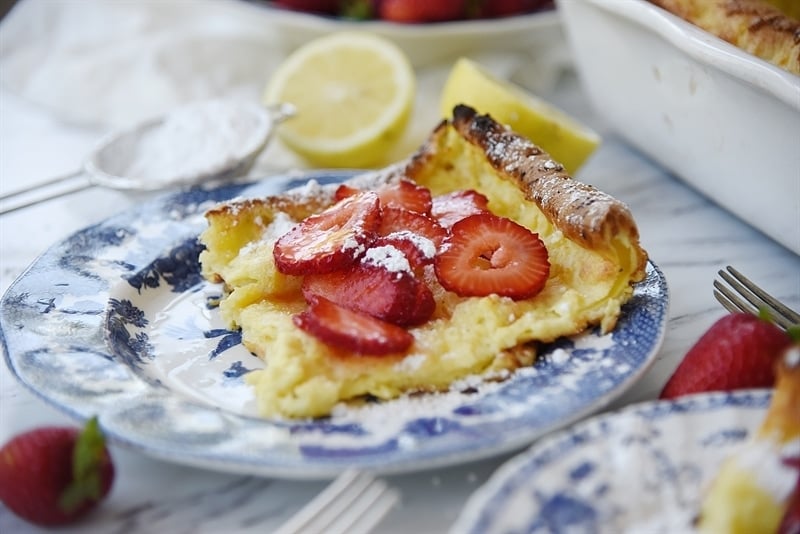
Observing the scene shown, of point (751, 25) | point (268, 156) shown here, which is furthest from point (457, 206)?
point (268, 156)

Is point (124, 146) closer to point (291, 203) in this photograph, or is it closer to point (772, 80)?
point (291, 203)

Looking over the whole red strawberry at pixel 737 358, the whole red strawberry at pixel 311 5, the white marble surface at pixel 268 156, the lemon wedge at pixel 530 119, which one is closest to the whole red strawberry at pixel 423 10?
the whole red strawberry at pixel 311 5

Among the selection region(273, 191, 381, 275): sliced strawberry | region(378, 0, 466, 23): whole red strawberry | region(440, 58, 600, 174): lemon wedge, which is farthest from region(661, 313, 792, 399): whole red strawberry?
region(378, 0, 466, 23): whole red strawberry

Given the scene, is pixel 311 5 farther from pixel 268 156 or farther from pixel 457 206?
pixel 457 206

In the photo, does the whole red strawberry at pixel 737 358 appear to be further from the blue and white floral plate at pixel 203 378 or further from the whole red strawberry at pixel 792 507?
the whole red strawberry at pixel 792 507

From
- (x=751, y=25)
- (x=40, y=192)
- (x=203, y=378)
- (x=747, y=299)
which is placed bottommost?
(x=40, y=192)
